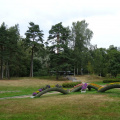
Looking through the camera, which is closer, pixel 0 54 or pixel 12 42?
pixel 0 54

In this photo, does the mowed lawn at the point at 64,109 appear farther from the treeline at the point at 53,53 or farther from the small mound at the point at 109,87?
the treeline at the point at 53,53

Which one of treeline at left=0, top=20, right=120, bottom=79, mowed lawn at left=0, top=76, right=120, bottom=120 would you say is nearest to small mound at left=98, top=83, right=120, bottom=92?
mowed lawn at left=0, top=76, right=120, bottom=120

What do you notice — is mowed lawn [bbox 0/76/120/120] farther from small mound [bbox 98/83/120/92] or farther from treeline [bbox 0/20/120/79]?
treeline [bbox 0/20/120/79]

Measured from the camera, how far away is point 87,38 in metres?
42.8

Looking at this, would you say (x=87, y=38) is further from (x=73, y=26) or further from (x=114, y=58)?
(x=114, y=58)

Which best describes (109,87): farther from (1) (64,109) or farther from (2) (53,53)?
(2) (53,53)

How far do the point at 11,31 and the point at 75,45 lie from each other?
18311 mm

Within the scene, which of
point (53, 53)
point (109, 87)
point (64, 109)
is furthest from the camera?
point (53, 53)

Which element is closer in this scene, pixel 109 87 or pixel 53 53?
pixel 109 87

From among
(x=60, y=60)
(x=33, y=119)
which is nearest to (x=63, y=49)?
(x=60, y=60)

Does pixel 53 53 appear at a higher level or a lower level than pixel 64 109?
higher

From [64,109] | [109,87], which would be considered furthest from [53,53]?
[64,109]

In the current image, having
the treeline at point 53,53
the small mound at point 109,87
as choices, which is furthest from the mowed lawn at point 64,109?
the treeline at point 53,53

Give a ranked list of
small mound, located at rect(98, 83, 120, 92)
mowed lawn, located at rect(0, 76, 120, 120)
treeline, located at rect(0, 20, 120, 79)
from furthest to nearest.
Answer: treeline, located at rect(0, 20, 120, 79) < small mound, located at rect(98, 83, 120, 92) < mowed lawn, located at rect(0, 76, 120, 120)
